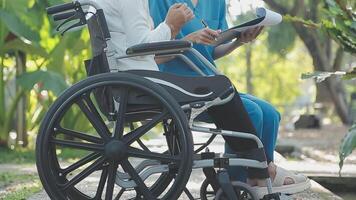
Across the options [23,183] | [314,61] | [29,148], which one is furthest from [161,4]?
[314,61]

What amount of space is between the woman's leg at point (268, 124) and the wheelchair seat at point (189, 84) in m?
0.38

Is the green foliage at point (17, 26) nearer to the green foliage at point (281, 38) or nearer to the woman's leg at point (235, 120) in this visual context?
the woman's leg at point (235, 120)

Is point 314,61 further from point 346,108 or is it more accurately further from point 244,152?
point 244,152

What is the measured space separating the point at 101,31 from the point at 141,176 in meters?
0.63

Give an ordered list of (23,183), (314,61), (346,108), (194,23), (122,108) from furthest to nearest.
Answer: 1. (346,108)
2. (314,61)
3. (23,183)
4. (194,23)
5. (122,108)

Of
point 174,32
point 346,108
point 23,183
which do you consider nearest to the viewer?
point 174,32

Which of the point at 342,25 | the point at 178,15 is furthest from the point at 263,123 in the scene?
the point at 342,25

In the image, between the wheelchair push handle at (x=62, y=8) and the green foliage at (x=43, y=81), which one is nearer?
the wheelchair push handle at (x=62, y=8)

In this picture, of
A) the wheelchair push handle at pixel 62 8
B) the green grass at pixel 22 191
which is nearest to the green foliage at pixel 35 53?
the green grass at pixel 22 191

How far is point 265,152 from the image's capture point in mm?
3410

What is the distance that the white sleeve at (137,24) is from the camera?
3.06 m

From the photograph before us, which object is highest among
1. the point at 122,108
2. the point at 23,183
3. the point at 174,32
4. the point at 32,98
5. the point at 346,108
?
the point at 174,32

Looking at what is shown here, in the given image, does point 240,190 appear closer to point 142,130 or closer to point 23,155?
point 142,130

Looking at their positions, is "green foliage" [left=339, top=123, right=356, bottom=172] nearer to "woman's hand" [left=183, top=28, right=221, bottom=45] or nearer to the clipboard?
the clipboard
